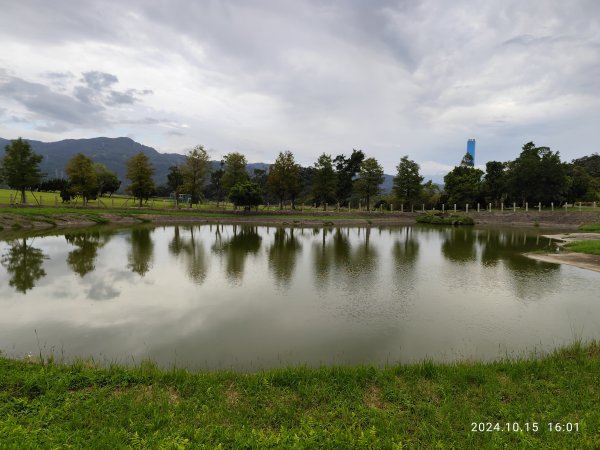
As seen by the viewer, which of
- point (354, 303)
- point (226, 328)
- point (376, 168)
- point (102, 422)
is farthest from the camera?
point (376, 168)

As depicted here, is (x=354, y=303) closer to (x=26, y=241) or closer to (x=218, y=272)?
(x=218, y=272)

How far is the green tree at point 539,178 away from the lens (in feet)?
241

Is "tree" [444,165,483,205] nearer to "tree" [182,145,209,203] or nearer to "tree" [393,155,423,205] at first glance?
"tree" [393,155,423,205]

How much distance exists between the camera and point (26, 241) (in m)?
30.3

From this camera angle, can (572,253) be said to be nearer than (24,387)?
No

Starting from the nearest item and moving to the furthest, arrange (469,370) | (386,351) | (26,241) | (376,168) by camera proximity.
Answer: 1. (469,370)
2. (386,351)
3. (26,241)
4. (376,168)

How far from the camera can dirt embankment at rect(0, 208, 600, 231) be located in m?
44.8

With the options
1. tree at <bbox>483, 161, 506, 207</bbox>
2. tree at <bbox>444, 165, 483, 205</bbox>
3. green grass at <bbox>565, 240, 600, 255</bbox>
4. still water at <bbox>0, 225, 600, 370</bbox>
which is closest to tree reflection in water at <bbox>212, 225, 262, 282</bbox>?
still water at <bbox>0, 225, 600, 370</bbox>

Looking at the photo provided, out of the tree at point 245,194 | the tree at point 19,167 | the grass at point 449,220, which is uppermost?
the tree at point 19,167

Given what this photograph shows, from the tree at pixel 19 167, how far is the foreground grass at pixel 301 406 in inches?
2411

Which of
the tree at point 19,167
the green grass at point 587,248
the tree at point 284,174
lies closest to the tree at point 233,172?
the tree at point 284,174

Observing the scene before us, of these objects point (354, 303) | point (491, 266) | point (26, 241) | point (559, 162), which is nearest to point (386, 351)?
point (354, 303)

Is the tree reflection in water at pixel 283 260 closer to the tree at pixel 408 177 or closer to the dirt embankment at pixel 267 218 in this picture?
the dirt embankment at pixel 267 218

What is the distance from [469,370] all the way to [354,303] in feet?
22.1
